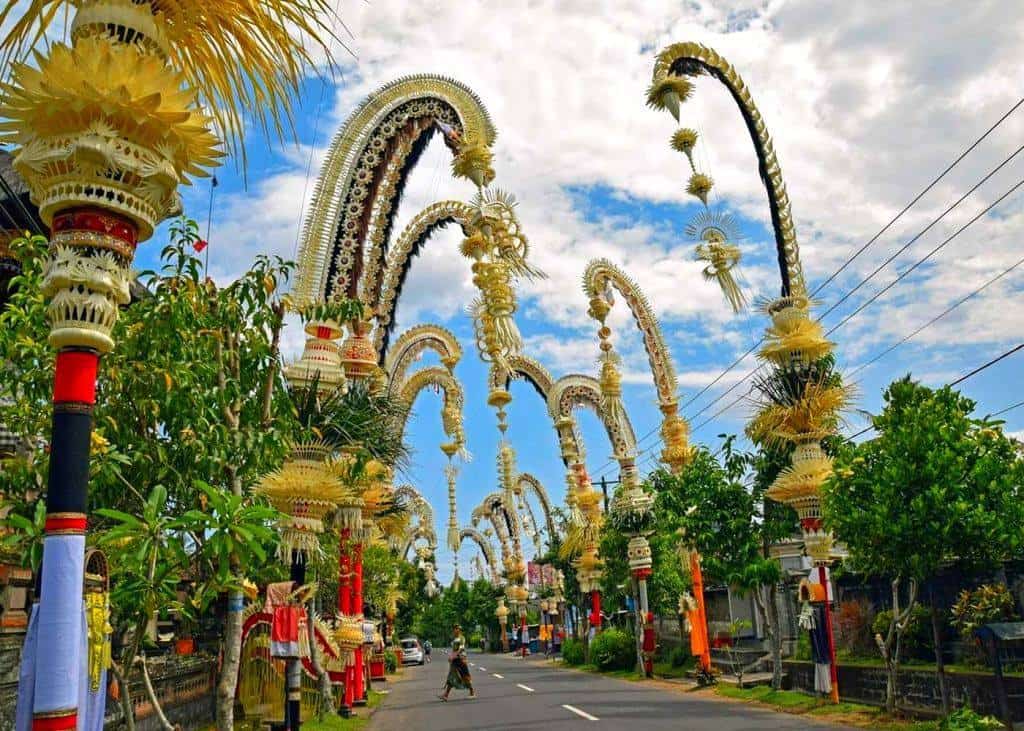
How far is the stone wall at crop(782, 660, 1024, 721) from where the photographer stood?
11469 mm

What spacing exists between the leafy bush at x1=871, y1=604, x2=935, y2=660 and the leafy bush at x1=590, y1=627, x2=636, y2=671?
46.2 ft

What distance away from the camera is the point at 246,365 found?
9.55 m

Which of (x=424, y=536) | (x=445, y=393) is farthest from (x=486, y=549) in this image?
(x=445, y=393)

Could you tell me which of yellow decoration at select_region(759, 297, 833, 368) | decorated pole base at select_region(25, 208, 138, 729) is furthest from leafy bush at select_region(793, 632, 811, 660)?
decorated pole base at select_region(25, 208, 138, 729)

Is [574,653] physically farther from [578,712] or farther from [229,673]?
[229,673]

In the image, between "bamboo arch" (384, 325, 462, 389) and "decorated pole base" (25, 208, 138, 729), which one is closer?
"decorated pole base" (25, 208, 138, 729)

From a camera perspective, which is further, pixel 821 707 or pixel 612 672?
pixel 612 672

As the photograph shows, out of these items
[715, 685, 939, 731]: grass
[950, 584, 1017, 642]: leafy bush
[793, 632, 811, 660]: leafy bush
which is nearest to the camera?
[715, 685, 939, 731]: grass

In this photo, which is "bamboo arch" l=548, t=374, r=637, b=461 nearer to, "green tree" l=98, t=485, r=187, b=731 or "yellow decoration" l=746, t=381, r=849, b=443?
"yellow decoration" l=746, t=381, r=849, b=443

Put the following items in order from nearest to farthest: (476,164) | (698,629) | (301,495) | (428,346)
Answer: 1. (301,495)
2. (476,164)
3. (698,629)
4. (428,346)

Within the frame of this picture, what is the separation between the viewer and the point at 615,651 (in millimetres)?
30953

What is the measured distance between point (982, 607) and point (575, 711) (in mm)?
7486

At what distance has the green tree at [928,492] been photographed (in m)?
11.8

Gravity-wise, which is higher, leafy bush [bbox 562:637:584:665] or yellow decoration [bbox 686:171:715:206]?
yellow decoration [bbox 686:171:715:206]
